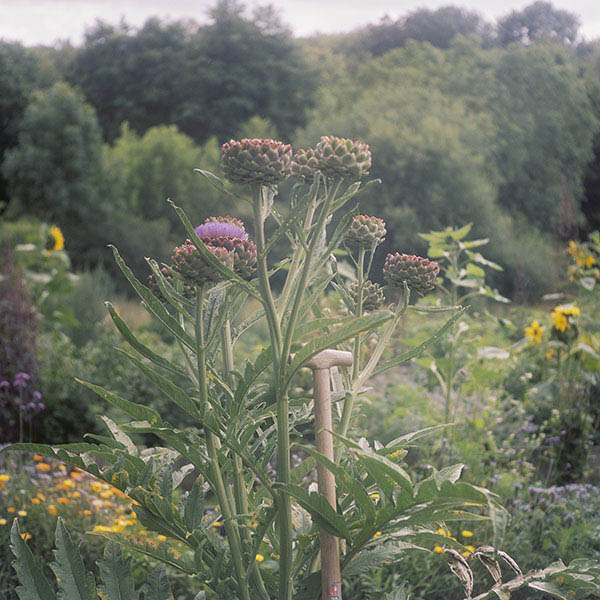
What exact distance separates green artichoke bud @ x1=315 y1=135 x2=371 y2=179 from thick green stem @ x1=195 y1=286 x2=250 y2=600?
0.23 m

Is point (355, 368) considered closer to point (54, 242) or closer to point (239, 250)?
point (239, 250)

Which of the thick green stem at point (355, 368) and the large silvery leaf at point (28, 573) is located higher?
the thick green stem at point (355, 368)

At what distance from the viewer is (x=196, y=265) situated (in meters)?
0.83

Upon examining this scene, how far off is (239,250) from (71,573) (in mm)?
532

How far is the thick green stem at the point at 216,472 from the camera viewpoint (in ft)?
2.80

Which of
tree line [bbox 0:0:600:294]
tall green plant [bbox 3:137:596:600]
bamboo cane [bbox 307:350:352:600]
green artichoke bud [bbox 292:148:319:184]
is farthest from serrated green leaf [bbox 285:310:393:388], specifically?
tree line [bbox 0:0:600:294]

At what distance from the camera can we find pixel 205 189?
1123 centimetres

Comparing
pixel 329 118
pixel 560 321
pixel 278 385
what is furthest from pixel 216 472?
pixel 329 118

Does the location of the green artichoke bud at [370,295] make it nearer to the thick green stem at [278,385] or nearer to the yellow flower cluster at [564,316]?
the thick green stem at [278,385]

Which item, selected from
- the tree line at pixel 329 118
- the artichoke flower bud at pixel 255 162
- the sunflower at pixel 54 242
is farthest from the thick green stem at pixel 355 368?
the sunflower at pixel 54 242

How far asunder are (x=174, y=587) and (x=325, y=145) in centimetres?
145

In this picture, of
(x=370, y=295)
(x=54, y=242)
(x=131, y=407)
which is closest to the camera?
(x=131, y=407)

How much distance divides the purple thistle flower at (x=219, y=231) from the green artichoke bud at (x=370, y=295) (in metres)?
0.25

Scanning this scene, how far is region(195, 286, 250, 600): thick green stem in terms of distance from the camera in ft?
2.80
